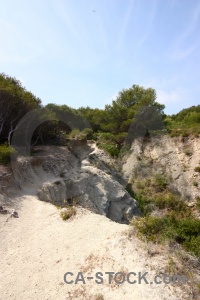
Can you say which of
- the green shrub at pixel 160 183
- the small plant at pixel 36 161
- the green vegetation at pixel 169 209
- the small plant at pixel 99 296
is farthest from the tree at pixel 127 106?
the small plant at pixel 99 296

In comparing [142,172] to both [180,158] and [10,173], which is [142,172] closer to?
[180,158]

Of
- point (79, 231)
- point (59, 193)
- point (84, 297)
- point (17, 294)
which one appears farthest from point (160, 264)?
point (59, 193)

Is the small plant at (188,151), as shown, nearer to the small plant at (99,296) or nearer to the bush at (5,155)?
the bush at (5,155)

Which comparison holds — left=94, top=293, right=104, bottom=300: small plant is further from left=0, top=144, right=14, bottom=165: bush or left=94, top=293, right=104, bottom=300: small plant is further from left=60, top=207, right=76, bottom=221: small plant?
left=0, top=144, right=14, bottom=165: bush

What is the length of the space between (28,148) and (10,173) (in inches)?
173

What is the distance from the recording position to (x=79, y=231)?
322 inches

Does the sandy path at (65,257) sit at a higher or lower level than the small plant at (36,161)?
lower

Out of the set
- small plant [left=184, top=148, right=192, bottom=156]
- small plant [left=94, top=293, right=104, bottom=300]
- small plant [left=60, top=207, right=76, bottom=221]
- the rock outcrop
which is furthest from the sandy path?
small plant [left=184, top=148, right=192, bottom=156]

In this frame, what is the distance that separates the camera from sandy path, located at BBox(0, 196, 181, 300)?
18.1 ft

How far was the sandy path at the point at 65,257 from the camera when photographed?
18.1 ft

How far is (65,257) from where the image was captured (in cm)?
690

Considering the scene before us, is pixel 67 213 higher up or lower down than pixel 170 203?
higher up

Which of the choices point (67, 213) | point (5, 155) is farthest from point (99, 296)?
point (5, 155)

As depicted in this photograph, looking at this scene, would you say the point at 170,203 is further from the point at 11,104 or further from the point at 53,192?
the point at 11,104
